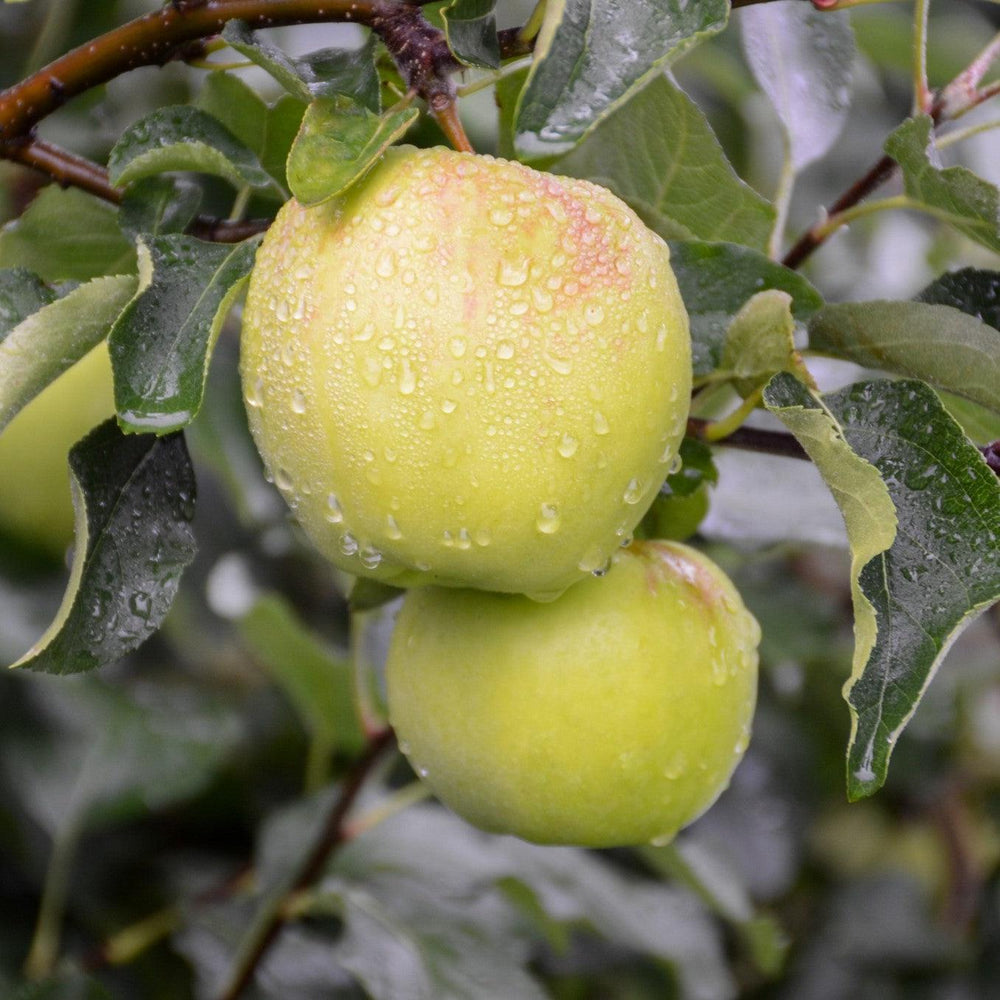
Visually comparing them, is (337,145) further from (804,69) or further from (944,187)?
(804,69)

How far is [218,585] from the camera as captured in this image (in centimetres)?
131

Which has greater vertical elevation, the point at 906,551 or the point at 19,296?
the point at 19,296

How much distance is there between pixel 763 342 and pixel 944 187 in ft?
0.41

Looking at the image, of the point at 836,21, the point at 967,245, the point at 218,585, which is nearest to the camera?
the point at 836,21

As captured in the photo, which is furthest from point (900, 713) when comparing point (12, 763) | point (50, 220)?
point (12, 763)

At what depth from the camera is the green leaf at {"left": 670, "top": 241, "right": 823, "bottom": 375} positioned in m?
0.65

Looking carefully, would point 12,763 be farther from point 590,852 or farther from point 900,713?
point 900,713

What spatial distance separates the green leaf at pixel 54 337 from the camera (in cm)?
55

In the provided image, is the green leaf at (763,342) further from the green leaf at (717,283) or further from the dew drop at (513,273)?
the dew drop at (513,273)

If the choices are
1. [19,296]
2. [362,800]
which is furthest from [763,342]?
[362,800]

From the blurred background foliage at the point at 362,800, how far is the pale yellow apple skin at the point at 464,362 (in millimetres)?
416

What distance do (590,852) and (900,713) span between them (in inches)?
34.7

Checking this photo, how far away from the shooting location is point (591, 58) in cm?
48

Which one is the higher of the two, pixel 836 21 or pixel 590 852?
pixel 836 21
